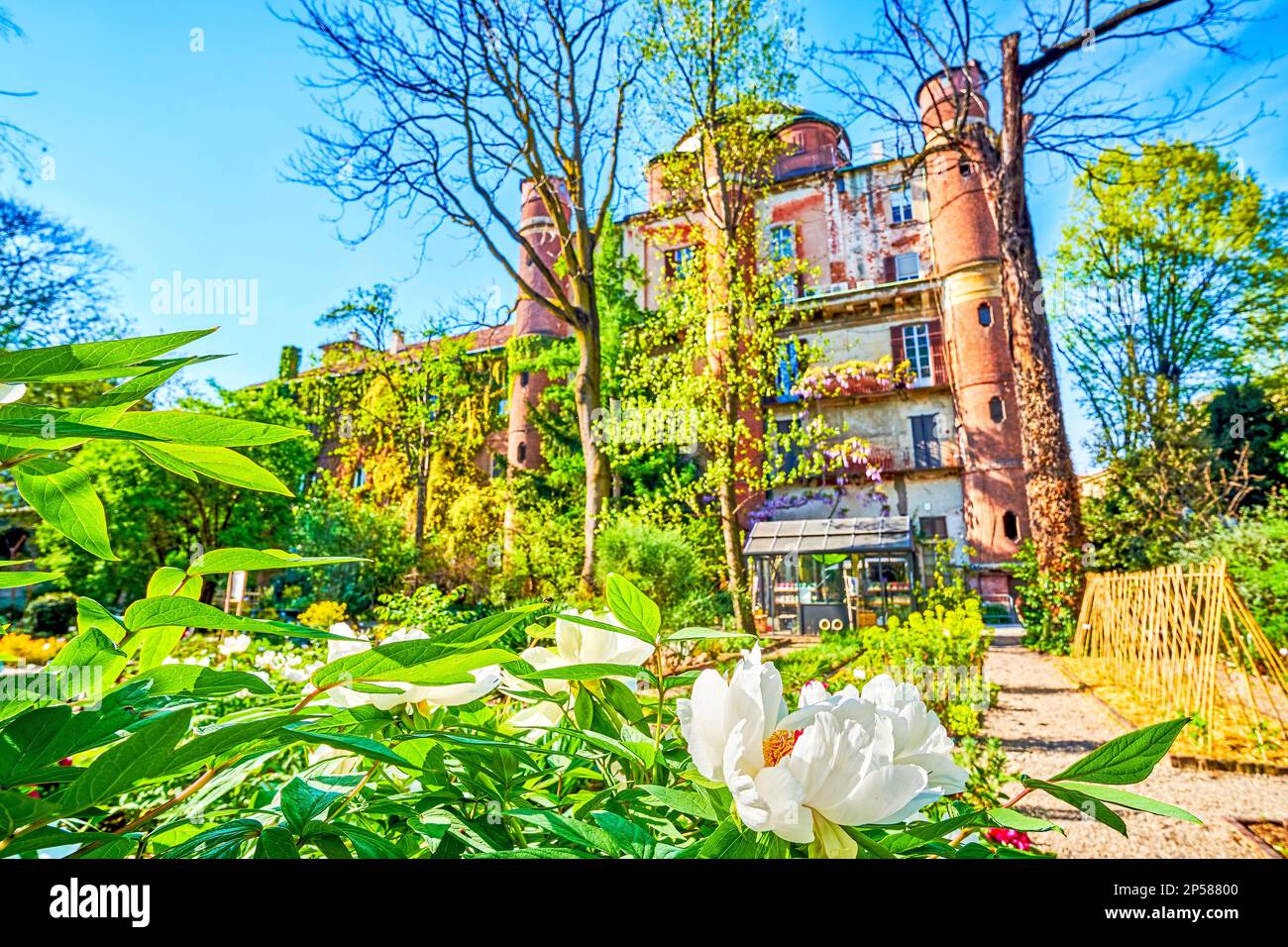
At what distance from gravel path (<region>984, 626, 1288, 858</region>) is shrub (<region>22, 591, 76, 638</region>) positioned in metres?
7.84

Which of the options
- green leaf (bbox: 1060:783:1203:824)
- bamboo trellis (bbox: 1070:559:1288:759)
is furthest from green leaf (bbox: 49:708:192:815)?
bamboo trellis (bbox: 1070:559:1288:759)

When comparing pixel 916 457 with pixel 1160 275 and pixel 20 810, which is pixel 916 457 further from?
pixel 20 810

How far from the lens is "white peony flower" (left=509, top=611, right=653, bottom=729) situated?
369 millimetres

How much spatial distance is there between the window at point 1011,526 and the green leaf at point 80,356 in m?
12.5

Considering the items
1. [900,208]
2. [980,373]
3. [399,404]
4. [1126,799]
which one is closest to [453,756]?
[1126,799]

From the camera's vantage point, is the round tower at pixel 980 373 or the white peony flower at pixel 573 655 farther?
the round tower at pixel 980 373

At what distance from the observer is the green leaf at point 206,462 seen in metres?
0.27

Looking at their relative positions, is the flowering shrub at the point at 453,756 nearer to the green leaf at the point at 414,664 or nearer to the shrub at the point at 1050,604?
the green leaf at the point at 414,664

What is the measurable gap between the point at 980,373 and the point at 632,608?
503 inches

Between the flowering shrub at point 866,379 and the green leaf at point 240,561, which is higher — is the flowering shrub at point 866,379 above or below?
above

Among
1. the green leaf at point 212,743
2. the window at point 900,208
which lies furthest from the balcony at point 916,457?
the green leaf at point 212,743

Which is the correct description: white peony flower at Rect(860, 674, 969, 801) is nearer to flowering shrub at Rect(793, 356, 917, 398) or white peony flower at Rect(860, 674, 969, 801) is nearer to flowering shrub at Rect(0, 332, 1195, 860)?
flowering shrub at Rect(0, 332, 1195, 860)
